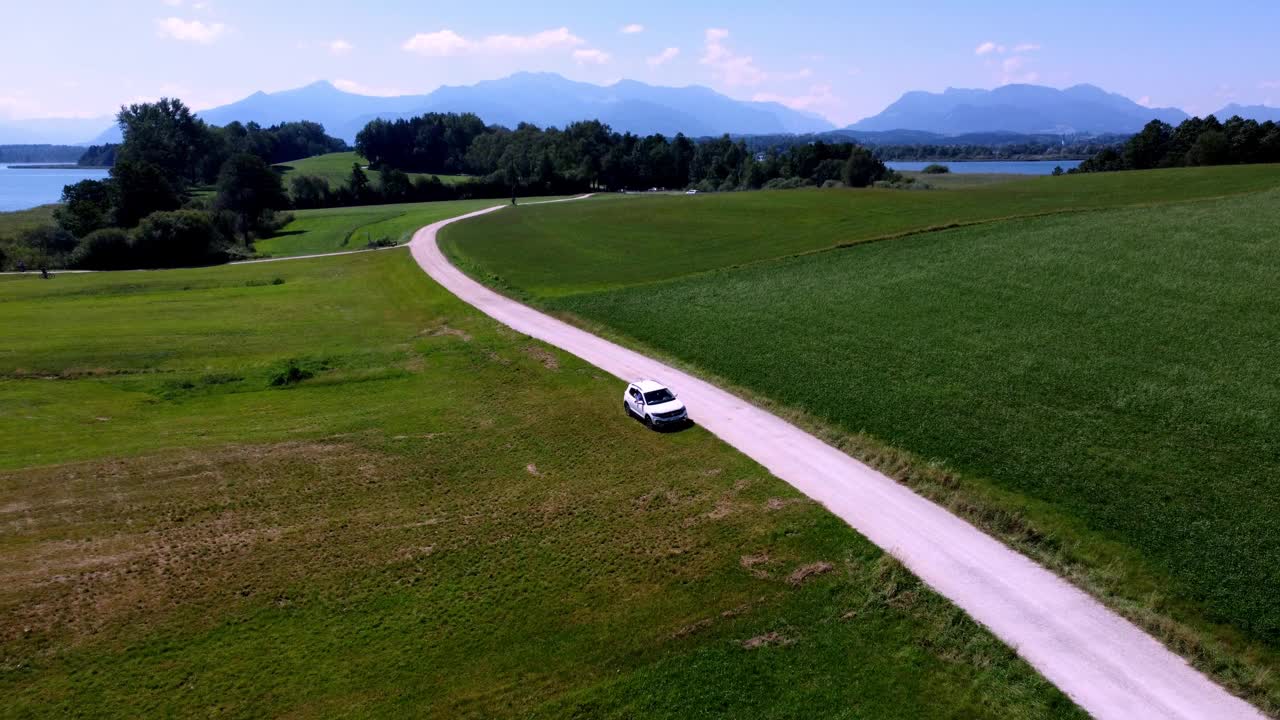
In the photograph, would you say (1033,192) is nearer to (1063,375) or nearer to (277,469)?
(1063,375)

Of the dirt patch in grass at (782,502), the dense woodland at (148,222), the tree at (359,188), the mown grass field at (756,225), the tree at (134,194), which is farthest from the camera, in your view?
the tree at (359,188)

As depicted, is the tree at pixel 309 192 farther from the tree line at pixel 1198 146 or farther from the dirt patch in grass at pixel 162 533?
the tree line at pixel 1198 146

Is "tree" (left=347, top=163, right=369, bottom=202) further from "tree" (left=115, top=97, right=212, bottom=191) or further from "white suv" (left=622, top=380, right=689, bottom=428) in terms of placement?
"white suv" (left=622, top=380, right=689, bottom=428)

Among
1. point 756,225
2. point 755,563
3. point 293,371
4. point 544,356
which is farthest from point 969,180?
point 755,563

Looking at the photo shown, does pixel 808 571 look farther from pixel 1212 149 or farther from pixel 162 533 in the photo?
pixel 1212 149

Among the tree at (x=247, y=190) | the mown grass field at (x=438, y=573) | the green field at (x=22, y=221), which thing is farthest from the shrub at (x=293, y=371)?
the tree at (x=247, y=190)

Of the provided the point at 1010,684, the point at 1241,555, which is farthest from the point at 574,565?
the point at 1241,555
